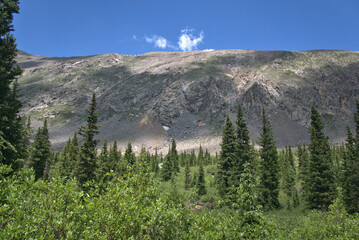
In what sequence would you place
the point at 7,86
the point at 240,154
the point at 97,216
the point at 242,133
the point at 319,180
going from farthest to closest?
1. the point at 242,133
2. the point at 240,154
3. the point at 319,180
4. the point at 7,86
5. the point at 97,216

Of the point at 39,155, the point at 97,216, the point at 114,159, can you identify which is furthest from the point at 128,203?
the point at 39,155

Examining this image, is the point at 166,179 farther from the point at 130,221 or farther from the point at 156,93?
A: the point at 156,93

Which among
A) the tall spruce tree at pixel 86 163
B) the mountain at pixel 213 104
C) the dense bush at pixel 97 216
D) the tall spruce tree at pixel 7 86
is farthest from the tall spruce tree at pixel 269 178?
the mountain at pixel 213 104

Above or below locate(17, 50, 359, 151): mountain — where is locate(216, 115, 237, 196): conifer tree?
below

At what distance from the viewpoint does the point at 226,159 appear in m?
33.4

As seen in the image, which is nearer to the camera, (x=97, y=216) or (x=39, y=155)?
(x=97, y=216)

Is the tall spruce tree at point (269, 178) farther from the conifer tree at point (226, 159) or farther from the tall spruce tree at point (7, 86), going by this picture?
the tall spruce tree at point (7, 86)

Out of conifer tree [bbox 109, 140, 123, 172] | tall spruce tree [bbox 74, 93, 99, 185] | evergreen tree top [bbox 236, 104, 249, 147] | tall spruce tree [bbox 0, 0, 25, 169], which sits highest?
tall spruce tree [bbox 0, 0, 25, 169]

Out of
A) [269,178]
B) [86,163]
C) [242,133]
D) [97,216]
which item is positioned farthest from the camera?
[242,133]

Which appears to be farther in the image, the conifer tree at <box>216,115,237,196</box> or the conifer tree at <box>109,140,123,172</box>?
the conifer tree at <box>109,140,123,172</box>

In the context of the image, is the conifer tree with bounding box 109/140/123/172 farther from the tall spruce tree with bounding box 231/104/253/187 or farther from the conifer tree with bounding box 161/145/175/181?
the tall spruce tree with bounding box 231/104/253/187

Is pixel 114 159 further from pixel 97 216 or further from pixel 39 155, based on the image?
pixel 97 216

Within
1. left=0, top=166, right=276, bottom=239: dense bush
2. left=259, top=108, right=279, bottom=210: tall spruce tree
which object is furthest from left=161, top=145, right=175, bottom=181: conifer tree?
left=0, top=166, right=276, bottom=239: dense bush

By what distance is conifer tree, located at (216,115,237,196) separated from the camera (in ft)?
109
